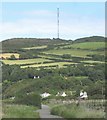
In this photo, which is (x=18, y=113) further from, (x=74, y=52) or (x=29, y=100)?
(x=74, y=52)

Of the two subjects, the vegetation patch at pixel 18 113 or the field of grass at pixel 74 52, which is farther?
the field of grass at pixel 74 52

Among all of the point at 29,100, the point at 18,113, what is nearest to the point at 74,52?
the point at 29,100

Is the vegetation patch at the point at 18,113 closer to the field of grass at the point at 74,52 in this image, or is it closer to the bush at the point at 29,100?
the bush at the point at 29,100

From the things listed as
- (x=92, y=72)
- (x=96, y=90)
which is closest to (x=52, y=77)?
(x=92, y=72)

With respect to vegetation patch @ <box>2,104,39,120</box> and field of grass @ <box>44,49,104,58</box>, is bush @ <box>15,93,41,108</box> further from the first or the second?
field of grass @ <box>44,49,104,58</box>

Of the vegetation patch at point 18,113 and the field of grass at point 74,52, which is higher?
the field of grass at point 74,52

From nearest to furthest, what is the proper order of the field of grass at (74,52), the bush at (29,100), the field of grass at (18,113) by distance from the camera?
the field of grass at (18,113) → the bush at (29,100) → the field of grass at (74,52)

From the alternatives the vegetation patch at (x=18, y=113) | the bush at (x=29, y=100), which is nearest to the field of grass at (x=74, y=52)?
the bush at (x=29, y=100)

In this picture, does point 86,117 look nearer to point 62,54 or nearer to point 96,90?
point 96,90

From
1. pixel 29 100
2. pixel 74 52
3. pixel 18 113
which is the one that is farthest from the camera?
pixel 74 52

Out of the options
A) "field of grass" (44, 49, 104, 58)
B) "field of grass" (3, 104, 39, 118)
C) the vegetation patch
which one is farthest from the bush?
"field of grass" (44, 49, 104, 58)

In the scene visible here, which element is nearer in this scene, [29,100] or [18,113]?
[18,113]
